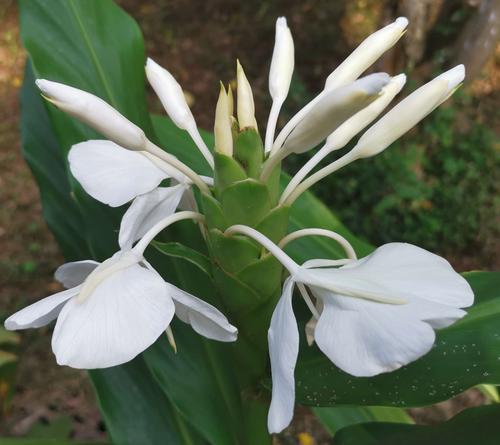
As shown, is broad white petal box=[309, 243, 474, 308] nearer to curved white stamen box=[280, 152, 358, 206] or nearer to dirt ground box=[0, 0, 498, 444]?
curved white stamen box=[280, 152, 358, 206]

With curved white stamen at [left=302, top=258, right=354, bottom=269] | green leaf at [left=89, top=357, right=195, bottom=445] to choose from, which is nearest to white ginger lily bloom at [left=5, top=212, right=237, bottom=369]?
curved white stamen at [left=302, top=258, right=354, bottom=269]

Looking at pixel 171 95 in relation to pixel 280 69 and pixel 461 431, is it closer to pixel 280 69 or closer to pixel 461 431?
pixel 280 69

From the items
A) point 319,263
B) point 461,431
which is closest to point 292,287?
point 319,263

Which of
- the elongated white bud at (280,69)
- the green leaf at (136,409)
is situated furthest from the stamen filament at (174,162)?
the green leaf at (136,409)

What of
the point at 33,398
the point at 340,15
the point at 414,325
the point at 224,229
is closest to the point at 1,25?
the point at 340,15

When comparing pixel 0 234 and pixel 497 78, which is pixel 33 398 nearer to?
pixel 0 234

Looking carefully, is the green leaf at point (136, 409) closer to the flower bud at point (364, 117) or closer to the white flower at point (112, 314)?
the white flower at point (112, 314)

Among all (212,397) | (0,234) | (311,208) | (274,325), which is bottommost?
(0,234)
